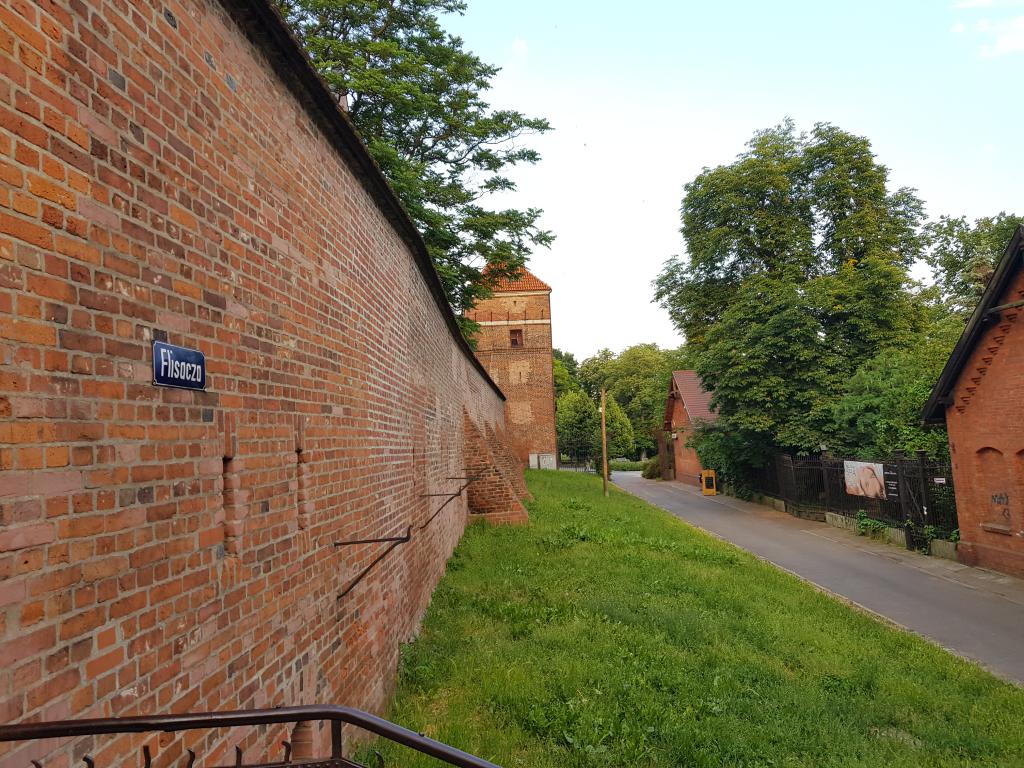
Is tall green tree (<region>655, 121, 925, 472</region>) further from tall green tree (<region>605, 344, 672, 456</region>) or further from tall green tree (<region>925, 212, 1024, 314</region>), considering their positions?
tall green tree (<region>605, 344, 672, 456</region>)

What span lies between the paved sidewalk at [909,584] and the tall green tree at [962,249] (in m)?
14.7

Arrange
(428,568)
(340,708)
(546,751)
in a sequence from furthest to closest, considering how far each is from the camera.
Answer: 1. (428,568)
2. (546,751)
3. (340,708)

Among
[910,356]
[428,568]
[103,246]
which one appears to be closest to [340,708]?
[103,246]

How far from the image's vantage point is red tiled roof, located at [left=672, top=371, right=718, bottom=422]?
33.8m

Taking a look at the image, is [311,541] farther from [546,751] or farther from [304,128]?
[304,128]

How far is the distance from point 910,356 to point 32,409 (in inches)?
800

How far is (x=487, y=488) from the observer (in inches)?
538

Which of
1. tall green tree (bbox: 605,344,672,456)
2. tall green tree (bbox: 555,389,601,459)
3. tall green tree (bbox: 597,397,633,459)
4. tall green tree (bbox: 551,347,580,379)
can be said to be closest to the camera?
tall green tree (bbox: 555,389,601,459)

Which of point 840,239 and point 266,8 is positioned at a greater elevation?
point 840,239

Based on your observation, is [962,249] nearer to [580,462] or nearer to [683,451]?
[683,451]

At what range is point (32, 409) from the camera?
5.34ft

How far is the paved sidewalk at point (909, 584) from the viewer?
26.2 ft

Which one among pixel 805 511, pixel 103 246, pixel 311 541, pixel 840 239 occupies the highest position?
pixel 840 239

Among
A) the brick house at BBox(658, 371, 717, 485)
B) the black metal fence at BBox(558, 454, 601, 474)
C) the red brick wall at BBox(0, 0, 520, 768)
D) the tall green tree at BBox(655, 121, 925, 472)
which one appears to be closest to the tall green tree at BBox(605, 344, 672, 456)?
the black metal fence at BBox(558, 454, 601, 474)
